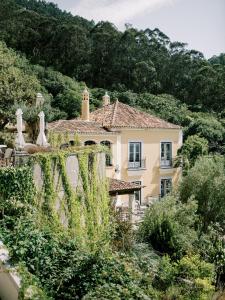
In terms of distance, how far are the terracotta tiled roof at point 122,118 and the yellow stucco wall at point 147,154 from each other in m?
0.43

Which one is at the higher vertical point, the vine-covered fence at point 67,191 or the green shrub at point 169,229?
the vine-covered fence at point 67,191

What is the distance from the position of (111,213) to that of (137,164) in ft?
44.1

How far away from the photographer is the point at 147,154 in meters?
30.6

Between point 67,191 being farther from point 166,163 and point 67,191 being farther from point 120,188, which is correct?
point 166,163

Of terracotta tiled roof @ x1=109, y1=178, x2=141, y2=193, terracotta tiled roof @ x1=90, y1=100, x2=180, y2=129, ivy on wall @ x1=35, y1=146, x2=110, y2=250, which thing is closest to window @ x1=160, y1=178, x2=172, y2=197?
terracotta tiled roof @ x1=90, y1=100, x2=180, y2=129

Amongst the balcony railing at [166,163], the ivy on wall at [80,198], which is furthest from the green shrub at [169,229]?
the balcony railing at [166,163]

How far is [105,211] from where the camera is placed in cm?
1581

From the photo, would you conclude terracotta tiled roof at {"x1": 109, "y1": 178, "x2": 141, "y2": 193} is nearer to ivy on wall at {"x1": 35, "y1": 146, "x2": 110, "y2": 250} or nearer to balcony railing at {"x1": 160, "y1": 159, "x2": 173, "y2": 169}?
ivy on wall at {"x1": 35, "y1": 146, "x2": 110, "y2": 250}

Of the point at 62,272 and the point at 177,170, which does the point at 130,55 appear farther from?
the point at 62,272

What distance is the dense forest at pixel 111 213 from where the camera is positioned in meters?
9.56

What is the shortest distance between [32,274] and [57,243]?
1.50 m

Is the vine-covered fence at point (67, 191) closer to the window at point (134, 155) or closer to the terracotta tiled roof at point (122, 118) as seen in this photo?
the terracotta tiled roof at point (122, 118)

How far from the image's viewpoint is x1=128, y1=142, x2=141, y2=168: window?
29422 mm

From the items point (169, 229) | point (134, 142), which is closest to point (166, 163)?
point (134, 142)
